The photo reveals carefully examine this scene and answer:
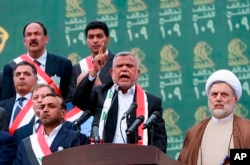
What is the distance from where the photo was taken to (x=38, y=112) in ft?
34.3

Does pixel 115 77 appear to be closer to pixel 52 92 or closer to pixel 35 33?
pixel 52 92

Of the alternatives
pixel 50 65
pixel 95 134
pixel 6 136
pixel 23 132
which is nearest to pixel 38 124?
pixel 23 132

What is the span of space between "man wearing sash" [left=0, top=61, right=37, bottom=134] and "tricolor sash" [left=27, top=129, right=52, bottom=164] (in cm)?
94

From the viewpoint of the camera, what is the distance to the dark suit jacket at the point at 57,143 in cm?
1010

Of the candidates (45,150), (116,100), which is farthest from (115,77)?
(45,150)

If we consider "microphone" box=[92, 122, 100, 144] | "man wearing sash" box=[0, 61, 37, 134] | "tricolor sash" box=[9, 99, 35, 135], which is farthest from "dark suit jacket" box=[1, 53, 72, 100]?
"microphone" box=[92, 122, 100, 144]

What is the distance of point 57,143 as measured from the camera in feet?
33.6

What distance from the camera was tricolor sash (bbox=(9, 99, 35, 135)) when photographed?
36.5 feet

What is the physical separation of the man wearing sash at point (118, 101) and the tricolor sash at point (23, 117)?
850 mm

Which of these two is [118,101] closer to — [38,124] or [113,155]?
[38,124]

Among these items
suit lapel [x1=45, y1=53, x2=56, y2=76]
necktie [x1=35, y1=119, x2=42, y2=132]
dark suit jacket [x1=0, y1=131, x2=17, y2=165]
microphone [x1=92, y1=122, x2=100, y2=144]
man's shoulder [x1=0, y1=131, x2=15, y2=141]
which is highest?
suit lapel [x1=45, y1=53, x2=56, y2=76]

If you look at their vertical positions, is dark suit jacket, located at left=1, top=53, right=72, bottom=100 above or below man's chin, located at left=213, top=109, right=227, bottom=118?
above

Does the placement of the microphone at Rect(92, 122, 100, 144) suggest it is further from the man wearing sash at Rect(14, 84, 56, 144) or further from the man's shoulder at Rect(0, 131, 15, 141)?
the man's shoulder at Rect(0, 131, 15, 141)

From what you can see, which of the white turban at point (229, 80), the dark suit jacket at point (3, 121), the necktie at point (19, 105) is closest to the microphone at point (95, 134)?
the white turban at point (229, 80)
